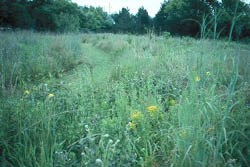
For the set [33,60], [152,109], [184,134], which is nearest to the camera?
[184,134]

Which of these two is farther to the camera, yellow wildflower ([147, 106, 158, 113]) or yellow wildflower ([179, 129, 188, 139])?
yellow wildflower ([147, 106, 158, 113])

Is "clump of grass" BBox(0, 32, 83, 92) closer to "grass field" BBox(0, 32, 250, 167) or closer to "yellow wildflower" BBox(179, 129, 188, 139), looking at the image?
"grass field" BBox(0, 32, 250, 167)

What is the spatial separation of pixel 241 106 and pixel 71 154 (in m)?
1.33

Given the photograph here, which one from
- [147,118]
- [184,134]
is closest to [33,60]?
[147,118]

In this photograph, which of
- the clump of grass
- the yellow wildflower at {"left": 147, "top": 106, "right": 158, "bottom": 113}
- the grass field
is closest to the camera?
the grass field

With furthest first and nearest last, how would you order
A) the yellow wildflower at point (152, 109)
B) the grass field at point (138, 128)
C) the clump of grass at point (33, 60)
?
the clump of grass at point (33, 60)
the yellow wildflower at point (152, 109)
the grass field at point (138, 128)

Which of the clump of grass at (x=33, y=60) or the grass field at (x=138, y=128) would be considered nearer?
the grass field at (x=138, y=128)

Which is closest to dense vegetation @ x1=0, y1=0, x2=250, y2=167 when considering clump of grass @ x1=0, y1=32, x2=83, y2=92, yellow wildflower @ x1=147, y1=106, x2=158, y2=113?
yellow wildflower @ x1=147, y1=106, x2=158, y2=113

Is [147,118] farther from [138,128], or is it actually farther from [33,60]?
[33,60]

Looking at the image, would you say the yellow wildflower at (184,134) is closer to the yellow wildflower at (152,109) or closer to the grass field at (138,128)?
the grass field at (138,128)

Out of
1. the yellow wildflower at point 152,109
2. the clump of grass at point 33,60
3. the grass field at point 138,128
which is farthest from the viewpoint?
the clump of grass at point 33,60

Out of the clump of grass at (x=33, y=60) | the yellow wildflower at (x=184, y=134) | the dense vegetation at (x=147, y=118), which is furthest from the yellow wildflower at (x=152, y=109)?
the clump of grass at (x=33, y=60)

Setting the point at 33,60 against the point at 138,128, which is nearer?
the point at 138,128

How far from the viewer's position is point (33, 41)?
7883 millimetres
